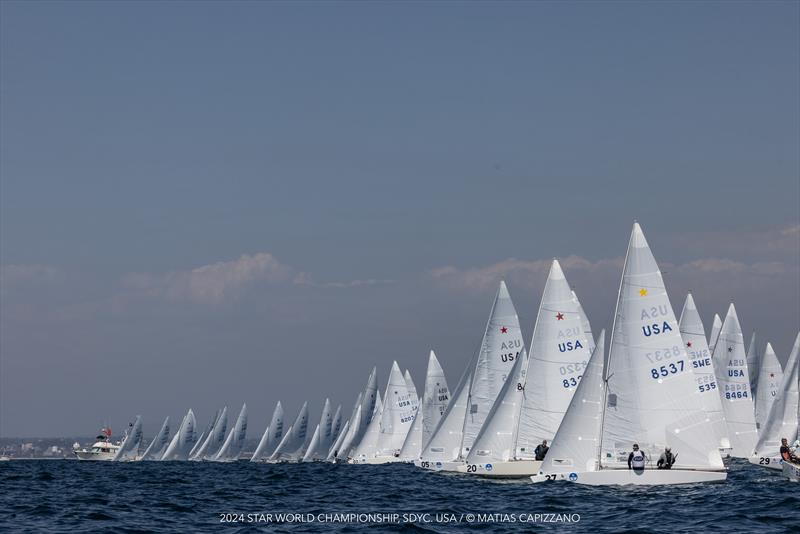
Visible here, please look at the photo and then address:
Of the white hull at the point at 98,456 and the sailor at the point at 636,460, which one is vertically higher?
the white hull at the point at 98,456

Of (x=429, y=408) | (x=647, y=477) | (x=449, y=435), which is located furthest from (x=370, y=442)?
(x=647, y=477)

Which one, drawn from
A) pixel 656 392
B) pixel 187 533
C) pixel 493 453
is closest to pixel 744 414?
pixel 493 453

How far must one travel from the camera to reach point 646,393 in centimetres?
4338

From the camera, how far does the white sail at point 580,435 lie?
4316 cm

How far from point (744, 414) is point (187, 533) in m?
58.6

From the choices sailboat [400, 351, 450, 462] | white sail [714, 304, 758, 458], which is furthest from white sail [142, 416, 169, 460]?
white sail [714, 304, 758, 458]

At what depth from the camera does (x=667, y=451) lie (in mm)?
42438

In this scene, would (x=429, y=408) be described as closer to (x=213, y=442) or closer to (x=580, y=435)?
(x=580, y=435)

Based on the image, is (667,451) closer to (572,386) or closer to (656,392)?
(656,392)

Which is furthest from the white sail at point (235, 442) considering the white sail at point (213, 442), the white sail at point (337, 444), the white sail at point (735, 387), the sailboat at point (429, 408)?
the white sail at point (735, 387)

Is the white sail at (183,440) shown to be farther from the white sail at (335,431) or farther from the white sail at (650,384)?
the white sail at (650,384)

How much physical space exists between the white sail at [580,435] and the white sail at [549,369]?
8109 mm

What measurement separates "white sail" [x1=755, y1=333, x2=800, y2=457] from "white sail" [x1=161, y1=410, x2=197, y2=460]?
298 feet

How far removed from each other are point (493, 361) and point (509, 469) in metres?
9.68
